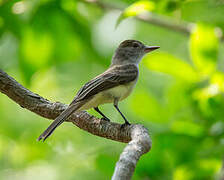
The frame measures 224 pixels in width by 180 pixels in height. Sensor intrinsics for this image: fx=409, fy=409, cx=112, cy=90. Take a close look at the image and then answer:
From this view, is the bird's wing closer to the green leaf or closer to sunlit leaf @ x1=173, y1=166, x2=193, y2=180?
the green leaf

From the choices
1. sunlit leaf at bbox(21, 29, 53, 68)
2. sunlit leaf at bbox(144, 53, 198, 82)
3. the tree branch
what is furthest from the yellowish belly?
sunlit leaf at bbox(21, 29, 53, 68)

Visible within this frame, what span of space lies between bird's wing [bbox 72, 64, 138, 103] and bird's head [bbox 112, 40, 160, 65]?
493mm

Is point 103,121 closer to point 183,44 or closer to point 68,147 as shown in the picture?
point 68,147

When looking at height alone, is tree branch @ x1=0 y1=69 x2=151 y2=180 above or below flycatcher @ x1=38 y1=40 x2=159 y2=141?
below

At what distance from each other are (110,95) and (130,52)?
1674 millimetres

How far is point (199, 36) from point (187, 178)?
5.23 feet

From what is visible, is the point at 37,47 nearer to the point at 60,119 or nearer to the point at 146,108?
the point at 60,119

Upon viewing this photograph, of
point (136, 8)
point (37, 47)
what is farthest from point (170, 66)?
point (37, 47)

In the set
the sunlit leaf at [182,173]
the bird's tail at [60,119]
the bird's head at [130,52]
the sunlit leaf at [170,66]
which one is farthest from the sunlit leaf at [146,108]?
the bird's head at [130,52]

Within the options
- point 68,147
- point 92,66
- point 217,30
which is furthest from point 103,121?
point 92,66

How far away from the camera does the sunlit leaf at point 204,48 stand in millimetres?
4566

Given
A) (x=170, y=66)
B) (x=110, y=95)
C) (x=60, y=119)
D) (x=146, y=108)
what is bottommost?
(x=60, y=119)

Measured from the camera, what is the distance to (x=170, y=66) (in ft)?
15.5

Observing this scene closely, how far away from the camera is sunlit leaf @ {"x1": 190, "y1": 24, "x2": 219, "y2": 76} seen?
4.57m
